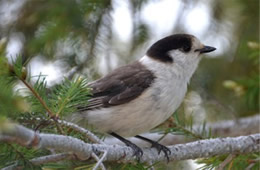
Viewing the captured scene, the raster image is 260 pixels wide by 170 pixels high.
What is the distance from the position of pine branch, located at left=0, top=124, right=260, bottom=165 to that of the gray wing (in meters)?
0.49

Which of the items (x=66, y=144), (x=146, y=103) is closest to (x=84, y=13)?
(x=146, y=103)

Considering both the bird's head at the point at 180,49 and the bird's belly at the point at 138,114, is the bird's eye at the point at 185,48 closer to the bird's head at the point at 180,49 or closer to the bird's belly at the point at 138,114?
the bird's head at the point at 180,49

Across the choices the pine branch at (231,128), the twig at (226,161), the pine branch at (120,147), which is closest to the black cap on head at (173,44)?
the pine branch at (231,128)

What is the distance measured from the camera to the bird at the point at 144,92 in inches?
121

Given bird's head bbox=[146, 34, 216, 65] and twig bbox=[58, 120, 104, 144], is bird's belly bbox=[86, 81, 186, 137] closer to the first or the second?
bird's head bbox=[146, 34, 216, 65]

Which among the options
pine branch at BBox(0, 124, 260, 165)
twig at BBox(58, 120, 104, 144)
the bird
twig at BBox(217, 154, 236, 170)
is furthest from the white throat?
twig at BBox(58, 120, 104, 144)

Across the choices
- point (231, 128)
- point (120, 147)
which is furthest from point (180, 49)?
point (120, 147)

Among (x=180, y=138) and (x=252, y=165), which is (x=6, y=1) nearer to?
(x=180, y=138)

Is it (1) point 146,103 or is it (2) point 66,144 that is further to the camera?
(1) point 146,103

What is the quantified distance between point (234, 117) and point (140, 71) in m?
1.19

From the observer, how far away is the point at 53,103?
6.84ft

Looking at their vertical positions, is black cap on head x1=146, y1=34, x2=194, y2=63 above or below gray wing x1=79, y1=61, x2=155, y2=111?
above

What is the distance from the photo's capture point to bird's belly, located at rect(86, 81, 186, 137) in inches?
120

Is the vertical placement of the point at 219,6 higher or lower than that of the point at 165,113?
higher
